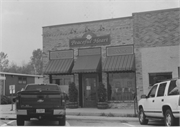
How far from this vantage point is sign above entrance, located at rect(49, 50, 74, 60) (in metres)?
21.2

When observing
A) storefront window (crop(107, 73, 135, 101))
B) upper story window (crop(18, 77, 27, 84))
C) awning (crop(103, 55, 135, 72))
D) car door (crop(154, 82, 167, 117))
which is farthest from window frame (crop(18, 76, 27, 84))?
car door (crop(154, 82, 167, 117))

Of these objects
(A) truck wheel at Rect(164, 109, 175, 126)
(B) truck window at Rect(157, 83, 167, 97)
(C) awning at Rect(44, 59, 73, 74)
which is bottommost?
(A) truck wheel at Rect(164, 109, 175, 126)

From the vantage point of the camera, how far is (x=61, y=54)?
2145cm

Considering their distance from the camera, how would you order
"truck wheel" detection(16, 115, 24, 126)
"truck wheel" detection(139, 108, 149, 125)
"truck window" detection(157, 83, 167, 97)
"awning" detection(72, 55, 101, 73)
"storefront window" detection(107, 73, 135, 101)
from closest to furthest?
1. "truck window" detection(157, 83, 167, 97)
2. "truck wheel" detection(16, 115, 24, 126)
3. "truck wheel" detection(139, 108, 149, 125)
4. "awning" detection(72, 55, 101, 73)
5. "storefront window" detection(107, 73, 135, 101)

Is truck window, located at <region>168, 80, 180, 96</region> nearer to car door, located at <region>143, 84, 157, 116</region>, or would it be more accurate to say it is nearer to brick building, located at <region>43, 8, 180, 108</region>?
car door, located at <region>143, 84, 157, 116</region>

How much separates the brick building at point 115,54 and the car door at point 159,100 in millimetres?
7348

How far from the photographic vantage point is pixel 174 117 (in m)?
9.26

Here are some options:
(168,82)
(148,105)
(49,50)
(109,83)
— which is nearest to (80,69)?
(109,83)

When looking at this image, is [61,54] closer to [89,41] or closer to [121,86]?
[89,41]

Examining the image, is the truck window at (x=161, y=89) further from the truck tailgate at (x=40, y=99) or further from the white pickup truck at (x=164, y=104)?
the truck tailgate at (x=40, y=99)

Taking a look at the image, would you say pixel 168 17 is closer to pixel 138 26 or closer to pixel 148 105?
pixel 138 26

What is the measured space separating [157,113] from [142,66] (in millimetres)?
8463

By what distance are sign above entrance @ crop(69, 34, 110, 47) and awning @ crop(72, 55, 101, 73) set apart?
103 cm

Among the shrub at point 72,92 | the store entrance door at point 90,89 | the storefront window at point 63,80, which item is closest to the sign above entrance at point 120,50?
the store entrance door at point 90,89
